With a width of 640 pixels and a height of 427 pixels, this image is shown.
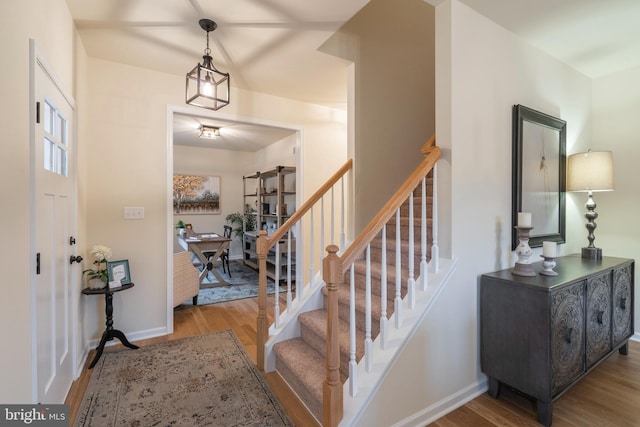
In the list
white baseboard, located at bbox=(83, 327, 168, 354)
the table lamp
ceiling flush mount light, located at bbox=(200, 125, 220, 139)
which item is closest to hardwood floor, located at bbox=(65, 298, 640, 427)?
white baseboard, located at bbox=(83, 327, 168, 354)

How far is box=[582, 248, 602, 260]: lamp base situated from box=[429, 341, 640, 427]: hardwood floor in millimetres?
874

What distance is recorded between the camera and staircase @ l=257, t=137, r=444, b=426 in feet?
4.76

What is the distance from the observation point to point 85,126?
101 inches

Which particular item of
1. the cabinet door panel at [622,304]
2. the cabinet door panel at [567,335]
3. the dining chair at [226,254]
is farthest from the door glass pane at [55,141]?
the cabinet door panel at [622,304]

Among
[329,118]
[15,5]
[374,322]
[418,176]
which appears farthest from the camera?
[329,118]

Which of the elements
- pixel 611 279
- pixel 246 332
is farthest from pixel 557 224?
pixel 246 332

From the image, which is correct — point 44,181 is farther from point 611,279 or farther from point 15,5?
point 611,279

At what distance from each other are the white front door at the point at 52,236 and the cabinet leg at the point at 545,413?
261 cm

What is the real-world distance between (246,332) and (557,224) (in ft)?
9.77

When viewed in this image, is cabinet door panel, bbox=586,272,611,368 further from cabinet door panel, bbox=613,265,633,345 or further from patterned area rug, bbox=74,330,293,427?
patterned area rug, bbox=74,330,293,427

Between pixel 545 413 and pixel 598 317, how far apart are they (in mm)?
844

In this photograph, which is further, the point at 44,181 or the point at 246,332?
the point at 246,332

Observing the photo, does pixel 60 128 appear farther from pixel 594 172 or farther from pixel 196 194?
pixel 196 194

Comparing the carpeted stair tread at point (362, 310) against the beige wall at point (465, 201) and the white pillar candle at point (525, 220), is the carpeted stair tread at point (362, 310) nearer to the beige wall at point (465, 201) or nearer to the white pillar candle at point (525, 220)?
the beige wall at point (465, 201)
